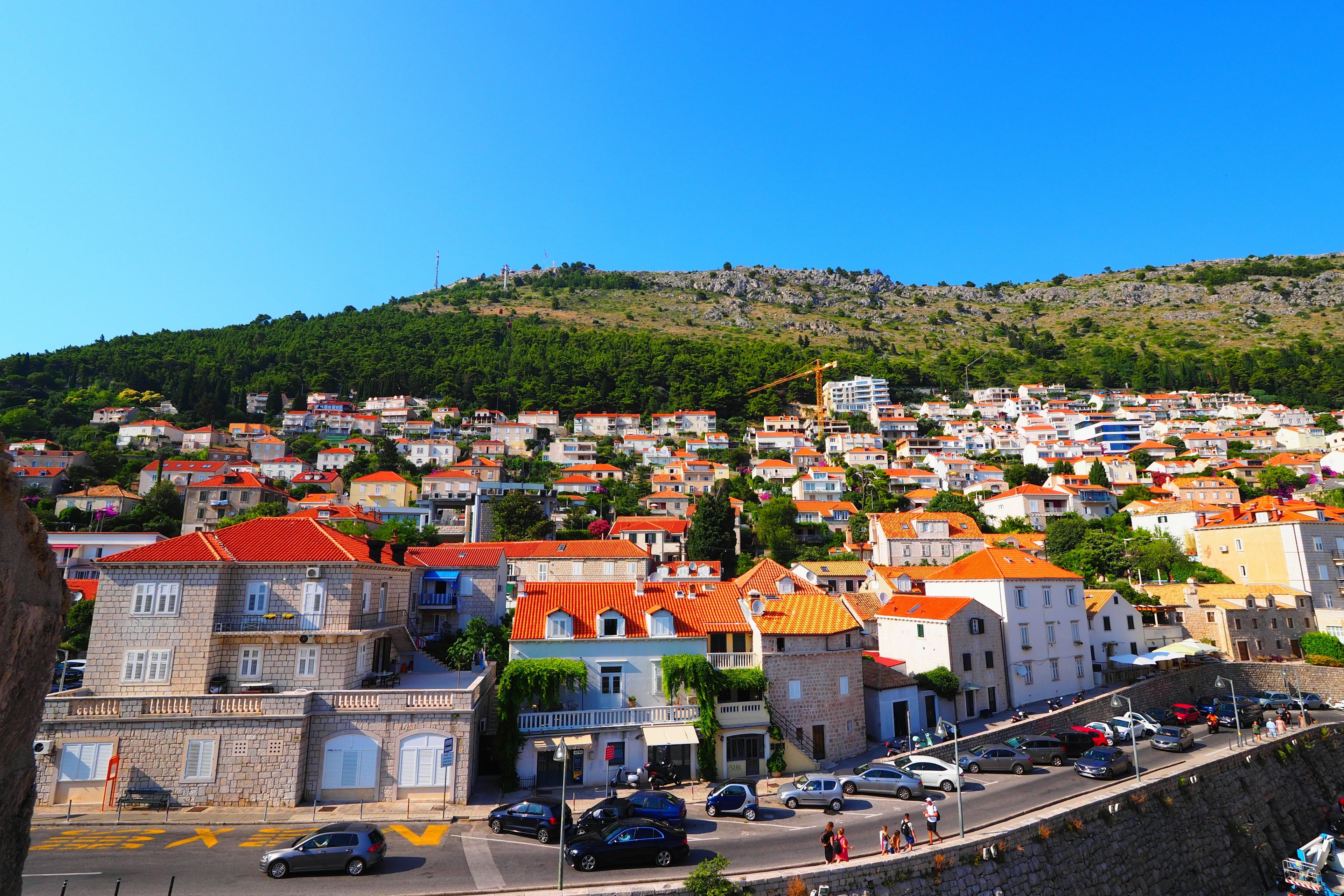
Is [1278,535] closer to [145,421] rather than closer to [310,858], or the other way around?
[310,858]

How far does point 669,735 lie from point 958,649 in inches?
767

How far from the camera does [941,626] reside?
3978 centimetres

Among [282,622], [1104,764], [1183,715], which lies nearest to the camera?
[282,622]

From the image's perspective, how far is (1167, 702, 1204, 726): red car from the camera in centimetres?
4162

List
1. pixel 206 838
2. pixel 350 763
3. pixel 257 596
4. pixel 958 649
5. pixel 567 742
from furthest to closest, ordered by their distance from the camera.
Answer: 1. pixel 958 649
2. pixel 257 596
3. pixel 567 742
4. pixel 350 763
5. pixel 206 838

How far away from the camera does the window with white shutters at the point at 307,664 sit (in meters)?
29.4

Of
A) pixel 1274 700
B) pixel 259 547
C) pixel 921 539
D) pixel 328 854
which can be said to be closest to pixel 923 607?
pixel 1274 700

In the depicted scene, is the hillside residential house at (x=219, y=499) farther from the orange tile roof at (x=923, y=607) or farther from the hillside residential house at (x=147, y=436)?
the orange tile roof at (x=923, y=607)

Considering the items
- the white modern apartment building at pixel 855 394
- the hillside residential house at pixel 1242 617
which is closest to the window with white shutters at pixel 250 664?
the hillside residential house at pixel 1242 617

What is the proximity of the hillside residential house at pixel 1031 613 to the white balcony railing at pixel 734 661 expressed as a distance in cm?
1722

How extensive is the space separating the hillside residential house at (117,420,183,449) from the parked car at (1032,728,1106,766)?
138910mm

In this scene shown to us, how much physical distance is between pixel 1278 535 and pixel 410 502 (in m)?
105

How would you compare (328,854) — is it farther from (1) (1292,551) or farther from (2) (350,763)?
(1) (1292,551)

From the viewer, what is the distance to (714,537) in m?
79.5
